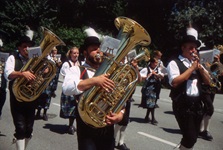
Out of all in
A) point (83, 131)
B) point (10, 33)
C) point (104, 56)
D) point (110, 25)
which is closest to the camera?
point (104, 56)

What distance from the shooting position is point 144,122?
833cm

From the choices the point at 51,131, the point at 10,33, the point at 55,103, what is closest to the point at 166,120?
the point at 51,131

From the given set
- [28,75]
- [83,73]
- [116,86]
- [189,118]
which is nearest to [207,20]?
[189,118]

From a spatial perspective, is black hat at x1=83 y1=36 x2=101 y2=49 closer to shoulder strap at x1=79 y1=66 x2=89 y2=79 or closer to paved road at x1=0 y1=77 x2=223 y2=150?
shoulder strap at x1=79 y1=66 x2=89 y2=79

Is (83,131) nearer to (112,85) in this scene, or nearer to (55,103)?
(112,85)

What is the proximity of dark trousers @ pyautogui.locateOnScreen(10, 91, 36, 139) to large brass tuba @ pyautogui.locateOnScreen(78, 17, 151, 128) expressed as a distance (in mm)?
1809

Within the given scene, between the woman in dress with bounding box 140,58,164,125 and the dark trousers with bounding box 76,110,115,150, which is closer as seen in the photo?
the dark trousers with bounding box 76,110,115,150

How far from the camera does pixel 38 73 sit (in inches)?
189

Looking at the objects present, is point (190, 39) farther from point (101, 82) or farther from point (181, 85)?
point (101, 82)

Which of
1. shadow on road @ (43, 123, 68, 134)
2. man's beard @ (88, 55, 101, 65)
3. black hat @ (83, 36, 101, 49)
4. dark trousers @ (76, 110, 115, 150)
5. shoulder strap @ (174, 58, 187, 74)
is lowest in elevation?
shadow on road @ (43, 123, 68, 134)

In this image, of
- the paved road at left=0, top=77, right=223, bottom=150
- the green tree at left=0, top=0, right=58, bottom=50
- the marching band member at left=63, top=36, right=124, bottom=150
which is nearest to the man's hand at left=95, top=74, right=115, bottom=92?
the marching band member at left=63, top=36, right=124, bottom=150

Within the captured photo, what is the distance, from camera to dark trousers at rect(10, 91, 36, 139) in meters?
4.63

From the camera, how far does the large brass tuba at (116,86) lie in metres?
3.08

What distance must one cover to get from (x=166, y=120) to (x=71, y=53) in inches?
127
